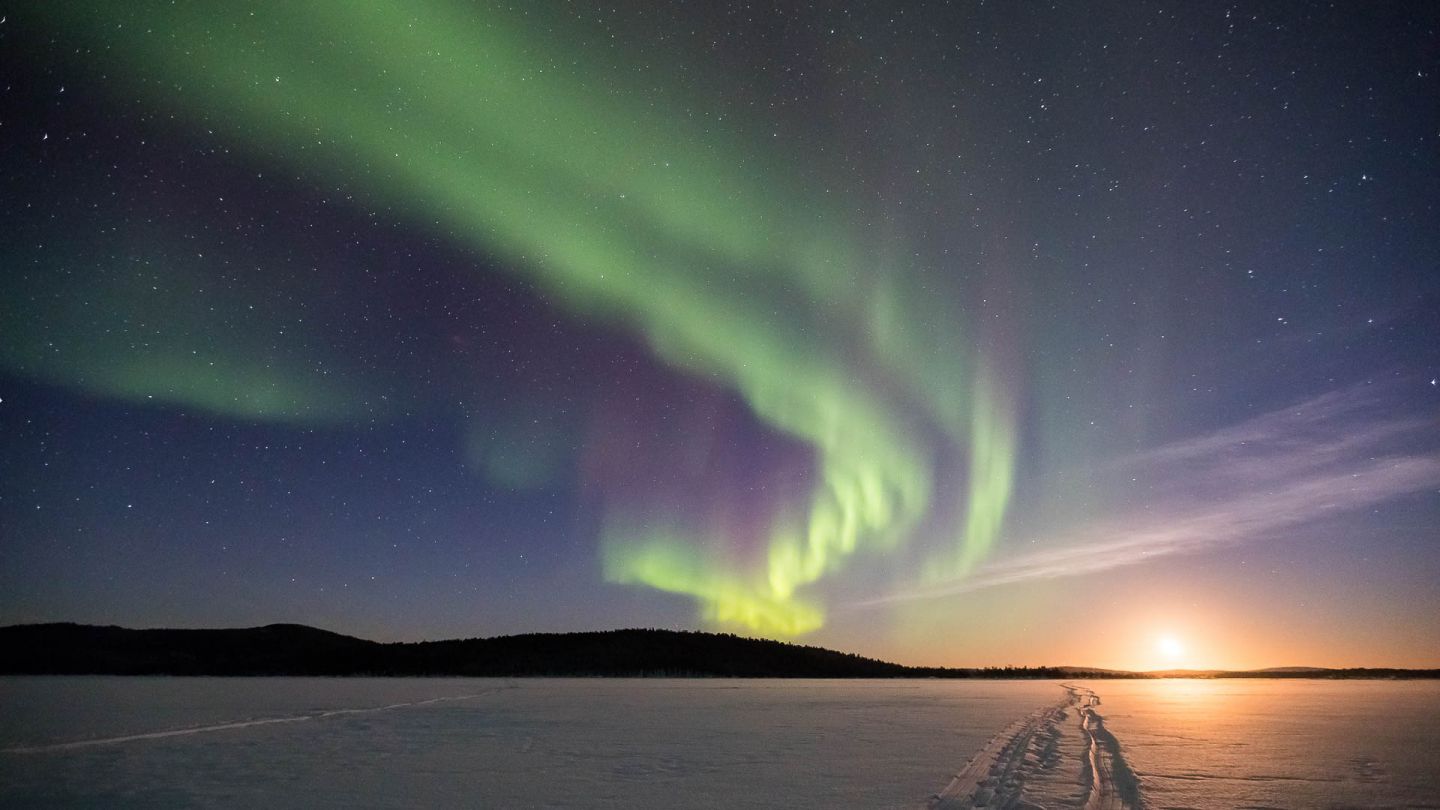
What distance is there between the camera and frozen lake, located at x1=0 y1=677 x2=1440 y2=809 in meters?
11.6

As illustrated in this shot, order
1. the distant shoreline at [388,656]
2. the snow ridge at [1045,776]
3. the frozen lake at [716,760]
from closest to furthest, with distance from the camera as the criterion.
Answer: the snow ridge at [1045,776]
the frozen lake at [716,760]
the distant shoreline at [388,656]

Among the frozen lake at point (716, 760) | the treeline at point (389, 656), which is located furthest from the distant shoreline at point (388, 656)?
the frozen lake at point (716, 760)

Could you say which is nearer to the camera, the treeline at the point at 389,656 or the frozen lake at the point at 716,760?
the frozen lake at the point at 716,760

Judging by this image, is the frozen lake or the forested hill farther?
the forested hill

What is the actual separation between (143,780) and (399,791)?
15.2 ft

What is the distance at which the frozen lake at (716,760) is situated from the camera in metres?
11.6

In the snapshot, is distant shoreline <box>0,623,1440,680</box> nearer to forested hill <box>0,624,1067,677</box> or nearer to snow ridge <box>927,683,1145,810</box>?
forested hill <box>0,624,1067,677</box>

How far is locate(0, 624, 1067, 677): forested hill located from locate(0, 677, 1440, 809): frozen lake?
12605 cm

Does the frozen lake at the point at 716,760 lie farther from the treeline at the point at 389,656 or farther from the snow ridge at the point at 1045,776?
the treeline at the point at 389,656

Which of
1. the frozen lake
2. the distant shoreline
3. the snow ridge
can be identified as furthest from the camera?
the distant shoreline

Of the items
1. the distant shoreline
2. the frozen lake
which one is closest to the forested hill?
the distant shoreline

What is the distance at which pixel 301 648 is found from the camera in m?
180

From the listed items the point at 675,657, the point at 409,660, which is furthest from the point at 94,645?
the point at 675,657

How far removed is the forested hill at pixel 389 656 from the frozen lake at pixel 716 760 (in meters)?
126
